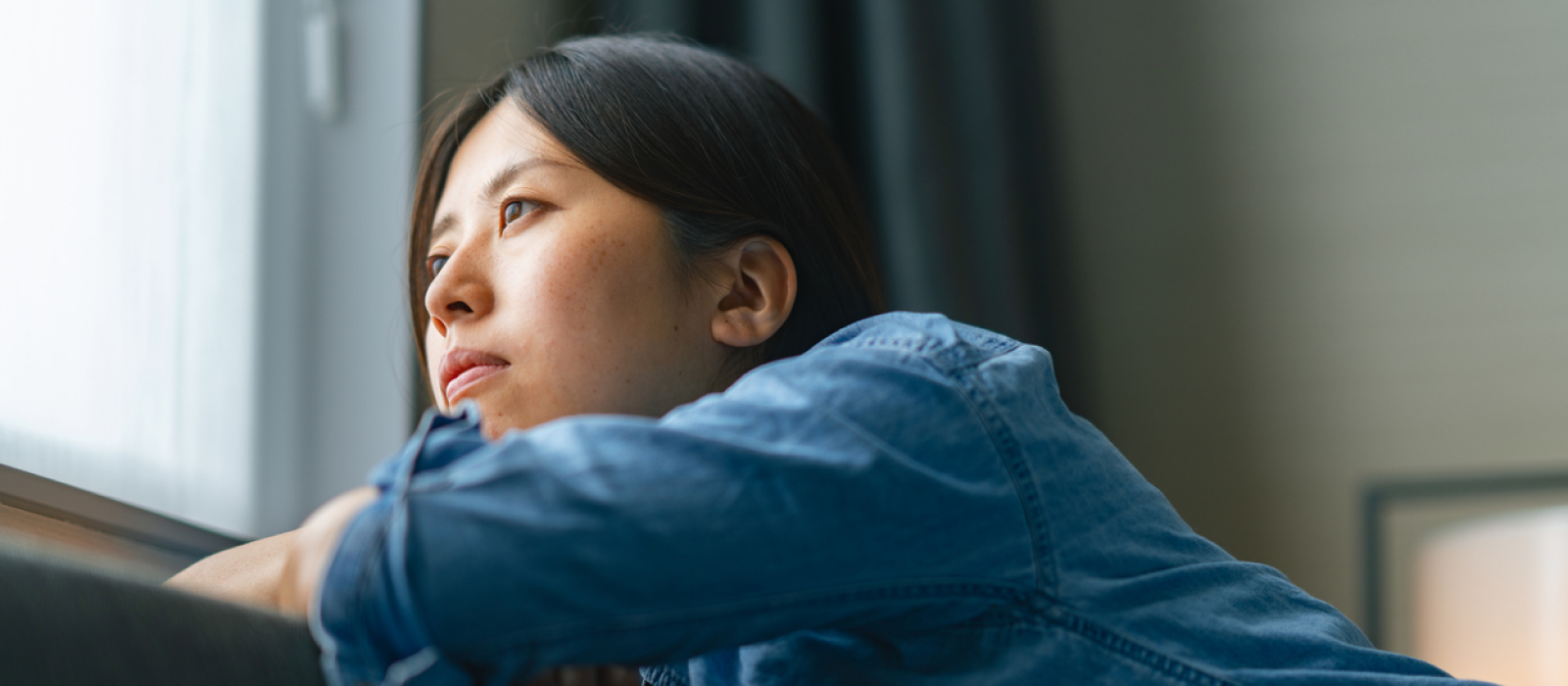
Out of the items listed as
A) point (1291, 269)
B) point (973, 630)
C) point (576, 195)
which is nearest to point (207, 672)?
point (973, 630)

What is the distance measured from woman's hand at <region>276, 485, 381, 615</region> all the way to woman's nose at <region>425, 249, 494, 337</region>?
0.30 metres

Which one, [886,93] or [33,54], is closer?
[33,54]

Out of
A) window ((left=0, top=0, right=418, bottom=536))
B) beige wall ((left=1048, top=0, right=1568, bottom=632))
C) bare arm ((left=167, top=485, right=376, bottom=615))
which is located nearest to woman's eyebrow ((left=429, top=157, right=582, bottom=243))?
bare arm ((left=167, top=485, right=376, bottom=615))

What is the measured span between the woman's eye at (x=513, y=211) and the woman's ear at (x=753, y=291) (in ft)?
0.46

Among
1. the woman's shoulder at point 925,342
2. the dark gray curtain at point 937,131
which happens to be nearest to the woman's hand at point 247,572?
the woman's shoulder at point 925,342

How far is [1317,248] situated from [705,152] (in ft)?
4.54

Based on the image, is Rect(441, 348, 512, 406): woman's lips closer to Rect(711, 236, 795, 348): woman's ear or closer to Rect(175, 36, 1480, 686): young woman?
Rect(175, 36, 1480, 686): young woman

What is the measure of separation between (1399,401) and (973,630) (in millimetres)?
1516

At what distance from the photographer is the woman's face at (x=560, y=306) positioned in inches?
29.5

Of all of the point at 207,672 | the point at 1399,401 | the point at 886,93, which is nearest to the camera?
the point at 207,672

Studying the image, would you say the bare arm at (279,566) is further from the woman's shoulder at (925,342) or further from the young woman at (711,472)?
the woman's shoulder at (925,342)

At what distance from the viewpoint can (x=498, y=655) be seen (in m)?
0.40

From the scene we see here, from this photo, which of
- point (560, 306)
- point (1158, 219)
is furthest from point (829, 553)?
point (1158, 219)

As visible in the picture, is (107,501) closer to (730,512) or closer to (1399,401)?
(730,512)
